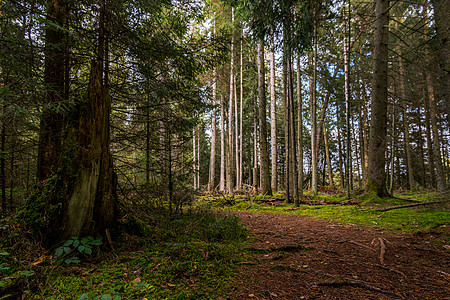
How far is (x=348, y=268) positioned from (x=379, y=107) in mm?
7038

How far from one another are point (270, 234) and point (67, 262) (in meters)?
3.57

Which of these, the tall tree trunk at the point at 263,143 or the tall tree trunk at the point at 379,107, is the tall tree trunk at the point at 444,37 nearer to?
the tall tree trunk at the point at 379,107

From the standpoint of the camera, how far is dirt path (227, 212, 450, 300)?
204 centimetres

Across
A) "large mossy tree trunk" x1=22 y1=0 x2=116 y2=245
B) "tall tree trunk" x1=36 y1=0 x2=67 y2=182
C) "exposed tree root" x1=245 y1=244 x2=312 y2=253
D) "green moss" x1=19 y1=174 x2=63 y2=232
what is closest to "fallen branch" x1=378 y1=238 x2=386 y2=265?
"exposed tree root" x1=245 y1=244 x2=312 y2=253

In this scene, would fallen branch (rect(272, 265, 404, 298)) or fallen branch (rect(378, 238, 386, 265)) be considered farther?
fallen branch (rect(378, 238, 386, 265))

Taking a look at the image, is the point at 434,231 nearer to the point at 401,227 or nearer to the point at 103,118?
the point at 401,227

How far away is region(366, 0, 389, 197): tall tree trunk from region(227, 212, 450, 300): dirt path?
3.84 metres

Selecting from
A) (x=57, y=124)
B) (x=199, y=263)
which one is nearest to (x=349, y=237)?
(x=199, y=263)

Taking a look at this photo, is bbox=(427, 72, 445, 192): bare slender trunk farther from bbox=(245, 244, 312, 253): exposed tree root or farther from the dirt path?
bbox=(245, 244, 312, 253): exposed tree root

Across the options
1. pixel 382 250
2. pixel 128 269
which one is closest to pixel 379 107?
pixel 382 250

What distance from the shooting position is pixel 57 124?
3801 mm

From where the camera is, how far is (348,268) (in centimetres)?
259

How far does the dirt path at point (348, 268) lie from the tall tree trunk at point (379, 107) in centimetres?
384

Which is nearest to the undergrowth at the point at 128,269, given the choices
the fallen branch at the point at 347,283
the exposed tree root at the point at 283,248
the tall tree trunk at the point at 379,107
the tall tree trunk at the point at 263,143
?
the exposed tree root at the point at 283,248
